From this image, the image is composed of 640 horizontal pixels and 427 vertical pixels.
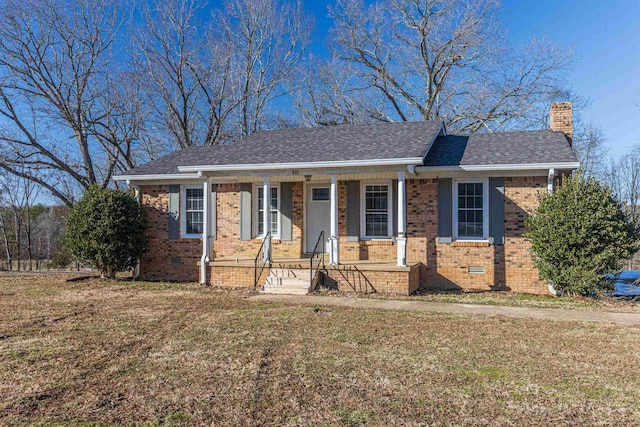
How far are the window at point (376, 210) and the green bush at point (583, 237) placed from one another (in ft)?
12.5

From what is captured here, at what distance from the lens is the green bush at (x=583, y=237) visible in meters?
8.88

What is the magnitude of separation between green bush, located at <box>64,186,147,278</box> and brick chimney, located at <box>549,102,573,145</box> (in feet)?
40.9

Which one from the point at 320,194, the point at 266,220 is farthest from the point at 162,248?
the point at 320,194

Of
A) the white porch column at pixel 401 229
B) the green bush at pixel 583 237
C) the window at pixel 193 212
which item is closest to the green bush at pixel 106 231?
the window at pixel 193 212

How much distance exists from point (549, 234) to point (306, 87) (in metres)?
20.6

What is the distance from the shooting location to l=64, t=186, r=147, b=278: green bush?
1222 centimetres

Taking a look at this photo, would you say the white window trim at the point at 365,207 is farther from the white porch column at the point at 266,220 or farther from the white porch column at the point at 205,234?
the white porch column at the point at 205,234

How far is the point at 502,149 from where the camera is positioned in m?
11.5

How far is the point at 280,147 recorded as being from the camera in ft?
41.8

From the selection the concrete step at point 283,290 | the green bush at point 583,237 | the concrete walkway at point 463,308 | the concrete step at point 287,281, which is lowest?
the concrete walkway at point 463,308

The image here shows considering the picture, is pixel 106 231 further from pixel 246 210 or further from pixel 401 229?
pixel 401 229

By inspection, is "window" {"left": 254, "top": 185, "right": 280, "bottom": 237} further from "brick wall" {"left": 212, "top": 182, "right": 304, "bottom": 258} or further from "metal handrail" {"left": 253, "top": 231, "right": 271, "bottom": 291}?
"metal handrail" {"left": 253, "top": 231, "right": 271, "bottom": 291}

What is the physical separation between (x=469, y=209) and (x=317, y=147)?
4.40 meters

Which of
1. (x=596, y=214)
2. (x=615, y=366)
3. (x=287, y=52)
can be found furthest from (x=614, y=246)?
(x=287, y=52)
